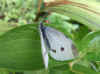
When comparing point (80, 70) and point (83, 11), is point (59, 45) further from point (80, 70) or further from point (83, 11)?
point (83, 11)

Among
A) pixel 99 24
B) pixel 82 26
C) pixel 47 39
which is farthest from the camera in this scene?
pixel 82 26

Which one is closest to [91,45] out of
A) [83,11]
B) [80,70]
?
[80,70]

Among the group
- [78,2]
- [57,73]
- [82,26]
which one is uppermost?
[78,2]

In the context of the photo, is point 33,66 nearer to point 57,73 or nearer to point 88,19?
point 57,73

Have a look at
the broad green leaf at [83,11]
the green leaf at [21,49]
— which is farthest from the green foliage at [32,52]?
the broad green leaf at [83,11]

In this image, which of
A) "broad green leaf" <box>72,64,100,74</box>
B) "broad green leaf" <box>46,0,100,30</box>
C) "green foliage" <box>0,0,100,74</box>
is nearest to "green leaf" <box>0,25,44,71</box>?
"green foliage" <box>0,0,100,74</box>

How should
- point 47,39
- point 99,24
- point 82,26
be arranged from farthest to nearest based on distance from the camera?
point 82,26 < point 99,24 < point 47,39

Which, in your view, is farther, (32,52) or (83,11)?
(83,11)

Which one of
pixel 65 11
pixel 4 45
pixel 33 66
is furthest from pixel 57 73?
pixel 65 11

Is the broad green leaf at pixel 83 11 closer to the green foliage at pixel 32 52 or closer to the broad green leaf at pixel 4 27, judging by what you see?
the green foliage at pixel 32 52
